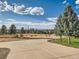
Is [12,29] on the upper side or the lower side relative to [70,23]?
upper

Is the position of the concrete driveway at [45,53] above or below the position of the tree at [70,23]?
below

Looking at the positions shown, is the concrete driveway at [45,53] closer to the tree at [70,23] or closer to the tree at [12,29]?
the tree at [70,23]

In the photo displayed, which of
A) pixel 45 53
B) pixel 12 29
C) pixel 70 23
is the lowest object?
pixel 45 53

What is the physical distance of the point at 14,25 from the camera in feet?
439

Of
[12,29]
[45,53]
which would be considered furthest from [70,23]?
[12,29]

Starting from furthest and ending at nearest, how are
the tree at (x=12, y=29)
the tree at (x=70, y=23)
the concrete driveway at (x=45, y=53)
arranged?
the tree at (x=12, y=29), the tree at (x=70, y=23), the concrete driveway at (x=45, y=53)

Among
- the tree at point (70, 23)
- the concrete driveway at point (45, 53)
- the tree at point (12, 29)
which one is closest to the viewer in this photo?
the concrete driveway at point (45, 53)

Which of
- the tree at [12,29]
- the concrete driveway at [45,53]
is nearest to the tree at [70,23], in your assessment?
the concrete driveway at [45,53]

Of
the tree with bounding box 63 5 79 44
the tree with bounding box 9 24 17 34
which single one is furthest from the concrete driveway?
the tree with bounding box 9 24 17 34

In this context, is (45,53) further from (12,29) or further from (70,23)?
(12,29)

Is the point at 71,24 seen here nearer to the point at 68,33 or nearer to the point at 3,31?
the point at 68,33

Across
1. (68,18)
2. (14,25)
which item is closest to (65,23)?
(68,18)

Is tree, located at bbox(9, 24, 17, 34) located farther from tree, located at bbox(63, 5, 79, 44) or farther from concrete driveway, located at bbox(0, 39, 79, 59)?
concrete driveway, located at bbox(0, 39, 79, 59)

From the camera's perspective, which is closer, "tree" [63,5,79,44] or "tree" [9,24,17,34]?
"tree" [63,5,79,44]
